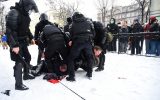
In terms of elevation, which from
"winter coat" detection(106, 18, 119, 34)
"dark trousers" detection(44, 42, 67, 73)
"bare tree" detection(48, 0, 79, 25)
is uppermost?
"bare tree" detection(48, 0, 79, 25)

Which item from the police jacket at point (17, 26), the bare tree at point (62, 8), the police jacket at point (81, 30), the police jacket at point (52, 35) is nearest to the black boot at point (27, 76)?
the police jacket at point (52, 35)

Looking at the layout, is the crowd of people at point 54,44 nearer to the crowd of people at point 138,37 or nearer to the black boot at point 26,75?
the black boot at point 26,75

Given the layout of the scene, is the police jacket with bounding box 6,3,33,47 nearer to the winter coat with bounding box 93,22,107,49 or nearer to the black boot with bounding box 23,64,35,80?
the black boot with bounding box 23,64,35,80

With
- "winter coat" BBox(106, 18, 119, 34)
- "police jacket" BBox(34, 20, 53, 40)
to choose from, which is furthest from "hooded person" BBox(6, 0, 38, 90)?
"winter coat" BBox(106, 18, 119, 34)

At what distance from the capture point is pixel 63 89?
551cm

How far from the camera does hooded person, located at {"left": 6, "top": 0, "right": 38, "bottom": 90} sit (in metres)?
5.21

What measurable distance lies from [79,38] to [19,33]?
5.03 ft

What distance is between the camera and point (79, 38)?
6312 mm

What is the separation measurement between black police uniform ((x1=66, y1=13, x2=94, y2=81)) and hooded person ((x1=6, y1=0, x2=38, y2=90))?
3.66 feet

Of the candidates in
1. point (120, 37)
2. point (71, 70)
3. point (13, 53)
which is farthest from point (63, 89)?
point (120, 37)

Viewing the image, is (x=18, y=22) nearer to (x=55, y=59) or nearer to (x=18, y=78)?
(x=18, y=78)

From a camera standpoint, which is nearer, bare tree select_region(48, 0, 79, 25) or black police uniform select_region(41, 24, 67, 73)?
black police uniform select_region(41, 24, 67, 73)

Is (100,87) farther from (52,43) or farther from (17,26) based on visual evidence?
(17,26)

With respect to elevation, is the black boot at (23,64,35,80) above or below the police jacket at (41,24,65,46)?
below
